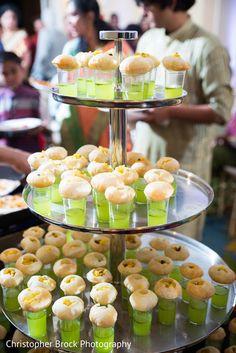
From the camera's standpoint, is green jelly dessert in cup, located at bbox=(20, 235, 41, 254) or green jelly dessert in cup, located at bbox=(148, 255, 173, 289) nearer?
green jelly dessert in cup, located at bbox=(148, 255, 173, 289)

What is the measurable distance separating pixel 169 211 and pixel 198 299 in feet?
0.75

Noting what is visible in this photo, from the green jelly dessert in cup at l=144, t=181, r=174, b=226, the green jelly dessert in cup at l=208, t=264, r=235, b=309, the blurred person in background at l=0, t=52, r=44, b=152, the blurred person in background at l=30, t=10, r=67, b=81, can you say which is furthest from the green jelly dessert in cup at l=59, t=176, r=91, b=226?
the blurred person in background at l=30, t=10, r=67, b=81

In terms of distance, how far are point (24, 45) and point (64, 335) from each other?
4.88 meters

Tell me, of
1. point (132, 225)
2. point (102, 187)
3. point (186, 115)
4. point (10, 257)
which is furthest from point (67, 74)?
point (186, 115)

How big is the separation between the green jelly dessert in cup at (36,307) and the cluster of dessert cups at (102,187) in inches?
7.3

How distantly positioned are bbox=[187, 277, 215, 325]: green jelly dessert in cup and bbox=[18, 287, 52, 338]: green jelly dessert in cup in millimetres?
356

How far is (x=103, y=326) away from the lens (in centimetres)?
94

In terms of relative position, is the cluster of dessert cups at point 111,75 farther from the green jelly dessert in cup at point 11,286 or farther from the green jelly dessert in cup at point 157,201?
the green jelly dessert in cup at point 11,286

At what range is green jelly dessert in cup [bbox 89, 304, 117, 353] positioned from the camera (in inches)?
37.2

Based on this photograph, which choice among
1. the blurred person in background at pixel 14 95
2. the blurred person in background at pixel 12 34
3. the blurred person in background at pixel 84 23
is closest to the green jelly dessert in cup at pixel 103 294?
the blurred person in background at pixel 84 23

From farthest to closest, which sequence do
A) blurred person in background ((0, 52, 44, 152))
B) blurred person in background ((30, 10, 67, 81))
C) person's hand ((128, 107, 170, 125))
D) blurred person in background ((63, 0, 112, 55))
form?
blurred person in background ((30, 10, 67, 81))
blurred person in background ((0, 52, 44, 152))
blurred person in background ((63, 0, 112, 55))
person's hand ((128, 107, 170, 125))

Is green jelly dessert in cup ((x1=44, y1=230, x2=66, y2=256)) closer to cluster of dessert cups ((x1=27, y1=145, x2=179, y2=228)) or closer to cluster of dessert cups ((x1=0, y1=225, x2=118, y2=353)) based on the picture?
cluster of dessert cups ((x1=0, y1=225, x2=118, y2=353))

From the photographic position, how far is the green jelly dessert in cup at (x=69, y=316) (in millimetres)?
968

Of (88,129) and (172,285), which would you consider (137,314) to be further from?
(88,129)
